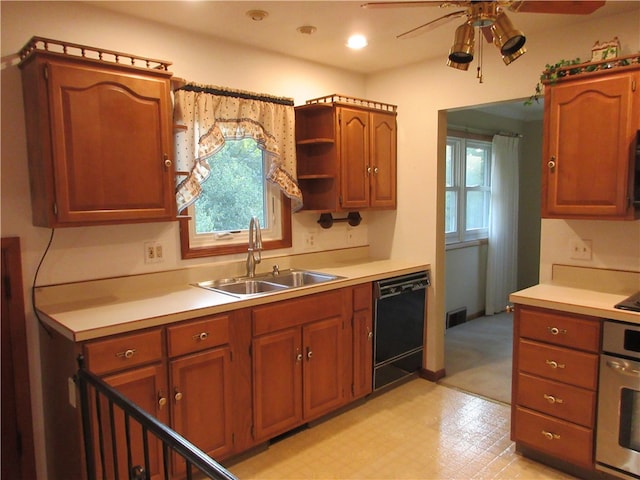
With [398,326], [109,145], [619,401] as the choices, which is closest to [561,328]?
[619,401]

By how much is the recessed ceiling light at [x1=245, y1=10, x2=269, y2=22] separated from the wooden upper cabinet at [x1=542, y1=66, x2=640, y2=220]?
5.35ft

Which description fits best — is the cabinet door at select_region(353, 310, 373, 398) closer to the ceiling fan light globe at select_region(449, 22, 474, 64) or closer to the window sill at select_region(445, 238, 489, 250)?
the ceiling fan light globe at select_region(449, 22, 474, 64)

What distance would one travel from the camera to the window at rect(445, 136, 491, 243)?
4.97 m

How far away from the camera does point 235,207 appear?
3.16 meters

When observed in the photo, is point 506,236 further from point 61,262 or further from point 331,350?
point 61,262

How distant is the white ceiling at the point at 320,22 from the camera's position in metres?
2.42

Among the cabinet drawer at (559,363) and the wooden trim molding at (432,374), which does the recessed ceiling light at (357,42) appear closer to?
the cabinet drawer at (559,363)

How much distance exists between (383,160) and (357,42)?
0.93 m

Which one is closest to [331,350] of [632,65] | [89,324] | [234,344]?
[234,344]

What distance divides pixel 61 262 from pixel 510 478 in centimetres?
258

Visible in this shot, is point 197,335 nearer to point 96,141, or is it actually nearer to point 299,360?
point 299,360

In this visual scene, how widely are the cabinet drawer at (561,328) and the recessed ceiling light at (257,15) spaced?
2147mm

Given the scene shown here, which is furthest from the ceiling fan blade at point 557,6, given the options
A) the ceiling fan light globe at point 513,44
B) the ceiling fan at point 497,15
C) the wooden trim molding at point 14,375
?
the wooden trim molding at point 14,375

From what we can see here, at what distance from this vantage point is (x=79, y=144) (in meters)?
2.12
